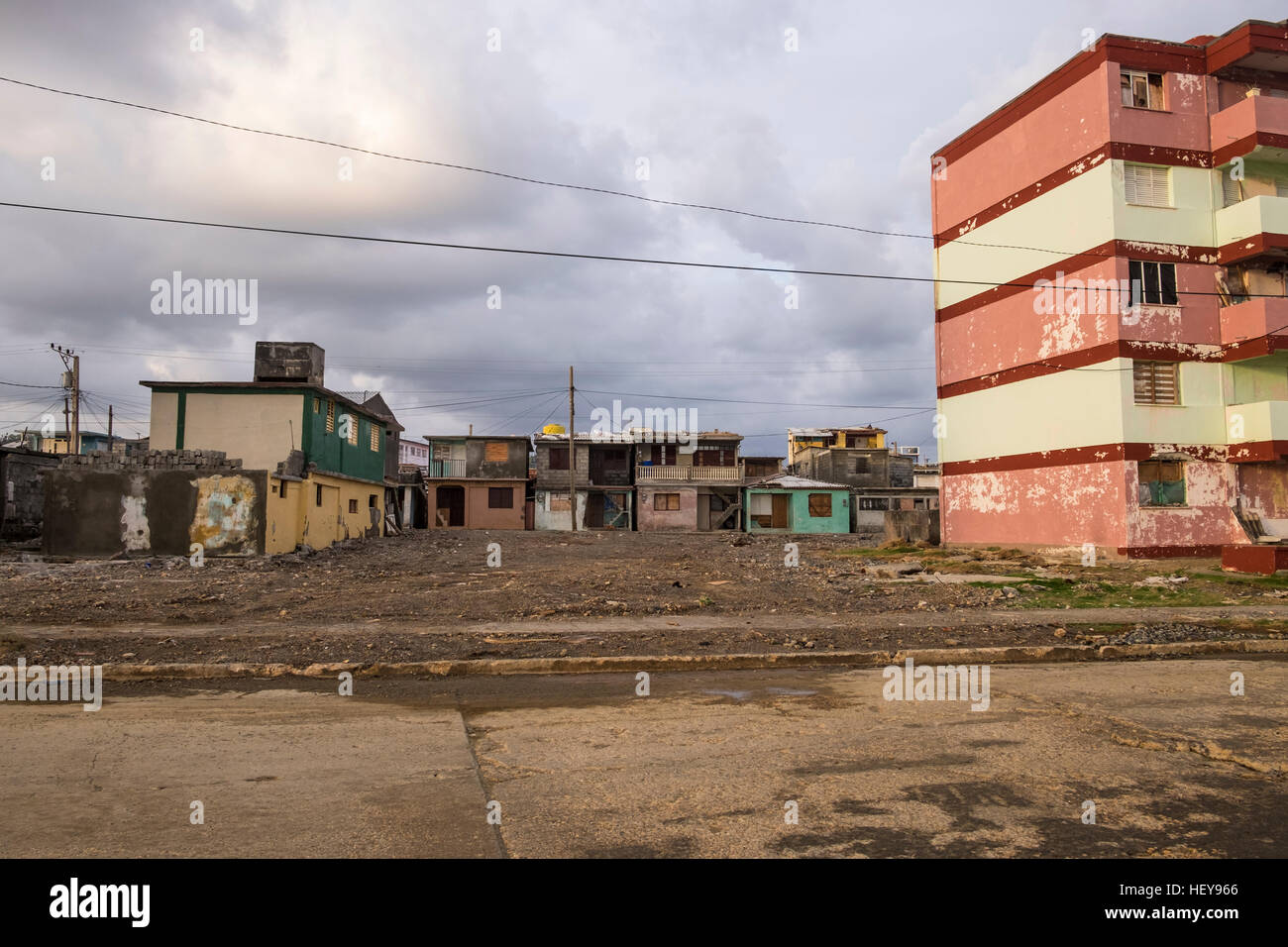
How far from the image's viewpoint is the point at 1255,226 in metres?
22.3

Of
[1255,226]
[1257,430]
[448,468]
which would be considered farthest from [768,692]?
[448,468]

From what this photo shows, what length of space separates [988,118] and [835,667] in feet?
81.8

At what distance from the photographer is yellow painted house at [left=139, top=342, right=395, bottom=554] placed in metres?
25.7

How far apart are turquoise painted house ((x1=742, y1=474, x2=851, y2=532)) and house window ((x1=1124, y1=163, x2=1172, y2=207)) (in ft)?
92.1

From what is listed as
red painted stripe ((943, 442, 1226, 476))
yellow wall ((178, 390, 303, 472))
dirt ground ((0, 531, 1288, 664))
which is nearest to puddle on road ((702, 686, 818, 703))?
dirt ground ((0, 531, 1288, 664))

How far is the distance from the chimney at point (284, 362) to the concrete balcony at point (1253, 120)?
29597mm

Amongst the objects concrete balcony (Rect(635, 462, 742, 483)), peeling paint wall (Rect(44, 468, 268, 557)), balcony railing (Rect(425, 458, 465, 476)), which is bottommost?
peeling paint wall (Rect(44, 468, 268, 557))

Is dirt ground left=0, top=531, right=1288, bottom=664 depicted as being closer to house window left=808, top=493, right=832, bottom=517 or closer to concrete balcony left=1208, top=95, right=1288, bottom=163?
concrete balcony left=1208, top=95, right=1288, bottom=163

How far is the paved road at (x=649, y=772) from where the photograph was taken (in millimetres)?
3908

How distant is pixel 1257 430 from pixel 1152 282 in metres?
4.86

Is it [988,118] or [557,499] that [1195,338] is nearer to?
[988,118]

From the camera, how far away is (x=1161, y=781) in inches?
189

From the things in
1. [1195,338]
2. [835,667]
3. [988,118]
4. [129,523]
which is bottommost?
[835,667]
